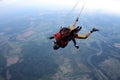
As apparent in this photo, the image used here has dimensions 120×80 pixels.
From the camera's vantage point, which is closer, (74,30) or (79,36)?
(74,30)

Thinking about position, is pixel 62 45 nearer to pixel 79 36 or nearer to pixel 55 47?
pixel 55 47

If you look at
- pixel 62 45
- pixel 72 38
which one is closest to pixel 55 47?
pixel 62 45

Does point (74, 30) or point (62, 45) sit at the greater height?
point (74, 30)

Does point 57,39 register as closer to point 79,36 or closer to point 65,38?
point 65,38

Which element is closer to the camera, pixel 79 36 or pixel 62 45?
pixel 62 45

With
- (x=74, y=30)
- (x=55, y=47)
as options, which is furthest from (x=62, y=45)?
(x=74, y=30)

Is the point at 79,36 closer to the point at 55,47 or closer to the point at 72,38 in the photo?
the point at 72,38

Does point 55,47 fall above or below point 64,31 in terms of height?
below

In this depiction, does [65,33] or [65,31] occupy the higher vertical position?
[65,31]
